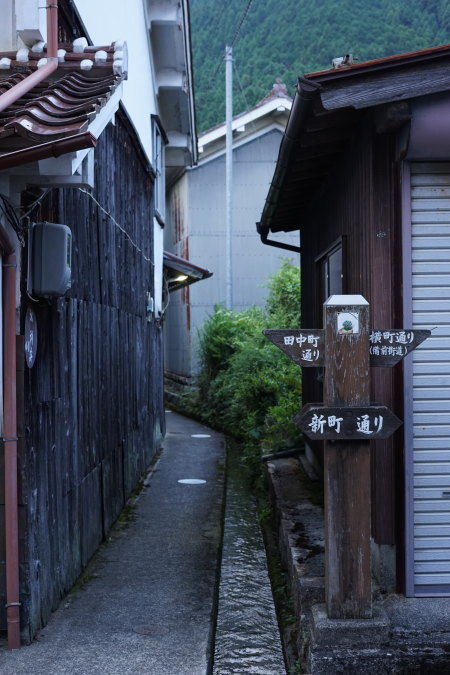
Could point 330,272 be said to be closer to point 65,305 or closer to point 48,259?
point 65,305

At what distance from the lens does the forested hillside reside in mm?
46000

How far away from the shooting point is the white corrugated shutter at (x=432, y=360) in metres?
5.51

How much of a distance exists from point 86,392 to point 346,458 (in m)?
3.82

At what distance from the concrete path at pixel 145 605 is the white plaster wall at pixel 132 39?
19.6 feet

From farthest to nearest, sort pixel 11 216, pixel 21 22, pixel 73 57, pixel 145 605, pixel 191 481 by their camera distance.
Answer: pixel 191 481
pixel 145 605
pixel 73 57
pixel 21 22
pixel 11 216

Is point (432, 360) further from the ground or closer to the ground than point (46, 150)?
closer to the ground

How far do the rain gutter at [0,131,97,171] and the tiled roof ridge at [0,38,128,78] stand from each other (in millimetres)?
1769

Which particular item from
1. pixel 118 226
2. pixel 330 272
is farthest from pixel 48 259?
pixel 118 226

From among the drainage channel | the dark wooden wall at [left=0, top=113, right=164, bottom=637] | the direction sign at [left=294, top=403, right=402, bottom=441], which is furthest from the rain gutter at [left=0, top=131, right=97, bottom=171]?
the drainage channel

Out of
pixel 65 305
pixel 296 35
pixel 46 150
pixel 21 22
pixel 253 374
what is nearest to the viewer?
pixel 46 150

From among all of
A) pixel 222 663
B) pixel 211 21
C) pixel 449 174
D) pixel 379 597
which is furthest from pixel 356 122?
pixel 211 21

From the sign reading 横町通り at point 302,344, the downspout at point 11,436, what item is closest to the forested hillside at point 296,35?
the downspout at point 11,436

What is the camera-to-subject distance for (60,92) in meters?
5.60

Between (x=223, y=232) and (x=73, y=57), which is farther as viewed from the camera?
(x=223, y=232)
